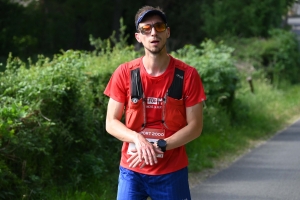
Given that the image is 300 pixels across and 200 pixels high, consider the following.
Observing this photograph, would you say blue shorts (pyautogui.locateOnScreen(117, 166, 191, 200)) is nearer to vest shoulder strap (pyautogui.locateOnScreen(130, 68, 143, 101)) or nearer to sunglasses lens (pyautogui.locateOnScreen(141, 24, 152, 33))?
vest shoulder strap (pyautogui.locateOnScreen(130, 68, 143, 101))

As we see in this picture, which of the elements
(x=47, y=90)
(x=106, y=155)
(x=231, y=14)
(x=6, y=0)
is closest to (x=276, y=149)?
(x=106, y=155)

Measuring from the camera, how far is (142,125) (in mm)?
4832

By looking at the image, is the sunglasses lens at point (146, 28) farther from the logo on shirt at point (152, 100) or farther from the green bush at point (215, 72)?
the green bush at point (215, 72)

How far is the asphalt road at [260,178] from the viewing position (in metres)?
9.13

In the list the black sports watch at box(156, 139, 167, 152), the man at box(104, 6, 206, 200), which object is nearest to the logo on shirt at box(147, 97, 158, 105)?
the man at box(104, 6, 206, 200)

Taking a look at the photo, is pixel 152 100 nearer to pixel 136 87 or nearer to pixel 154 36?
pixel 136 87

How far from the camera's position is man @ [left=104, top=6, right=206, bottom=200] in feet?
15.7

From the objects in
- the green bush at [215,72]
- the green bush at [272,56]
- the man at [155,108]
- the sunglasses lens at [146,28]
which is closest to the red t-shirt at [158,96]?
the man at [155,108]

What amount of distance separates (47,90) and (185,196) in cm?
383

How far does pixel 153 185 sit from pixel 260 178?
18.9 ft

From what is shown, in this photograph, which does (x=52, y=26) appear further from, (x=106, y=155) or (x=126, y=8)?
(x=106, y=155)

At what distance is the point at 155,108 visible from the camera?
15.8ft

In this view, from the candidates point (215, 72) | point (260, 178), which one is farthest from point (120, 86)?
point (215, 72)

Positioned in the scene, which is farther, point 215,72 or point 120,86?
point 215,72
